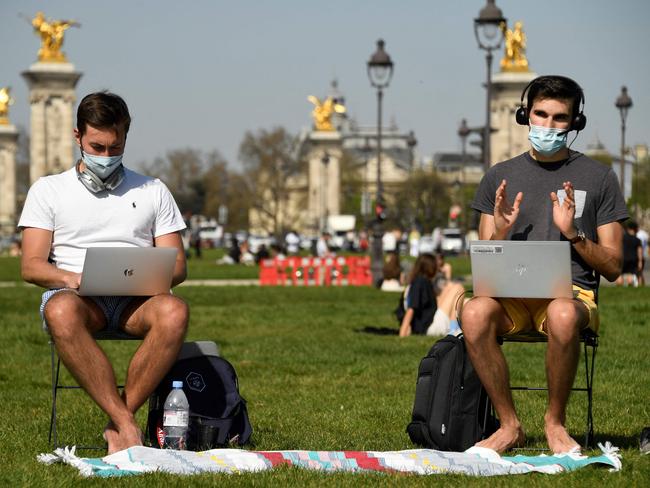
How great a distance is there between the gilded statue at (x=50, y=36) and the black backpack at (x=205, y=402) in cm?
8739

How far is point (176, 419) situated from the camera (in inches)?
269

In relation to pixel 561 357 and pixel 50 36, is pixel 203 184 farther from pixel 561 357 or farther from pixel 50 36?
pixel 561 357

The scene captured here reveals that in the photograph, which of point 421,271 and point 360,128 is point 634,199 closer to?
point 421,271

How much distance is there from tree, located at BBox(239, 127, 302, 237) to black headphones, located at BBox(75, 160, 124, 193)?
109 metres

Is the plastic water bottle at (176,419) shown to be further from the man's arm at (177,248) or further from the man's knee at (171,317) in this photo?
the man's arm at (177,248)

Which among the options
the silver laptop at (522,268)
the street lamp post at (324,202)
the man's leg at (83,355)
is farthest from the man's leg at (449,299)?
Result: the street lamp post at (324,202)

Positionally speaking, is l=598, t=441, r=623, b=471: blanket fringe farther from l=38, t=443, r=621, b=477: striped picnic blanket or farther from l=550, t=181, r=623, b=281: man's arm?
l=550, t=181, r=623, b=281: man's arm

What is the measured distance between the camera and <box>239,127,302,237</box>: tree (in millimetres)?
117625

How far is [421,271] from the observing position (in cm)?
1647

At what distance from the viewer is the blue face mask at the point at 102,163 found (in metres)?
6.98

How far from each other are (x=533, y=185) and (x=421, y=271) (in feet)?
30.7

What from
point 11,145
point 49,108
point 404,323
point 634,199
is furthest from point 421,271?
point 11,145

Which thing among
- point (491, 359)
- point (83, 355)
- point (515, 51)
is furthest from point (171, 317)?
point (515, 51)

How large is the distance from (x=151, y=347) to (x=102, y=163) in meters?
0.88
